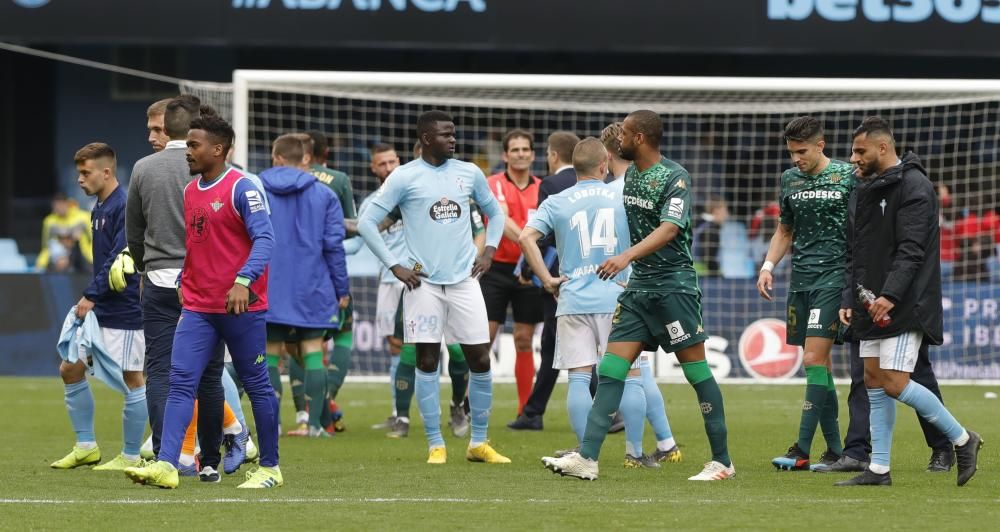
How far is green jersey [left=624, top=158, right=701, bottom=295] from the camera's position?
27.4 feet

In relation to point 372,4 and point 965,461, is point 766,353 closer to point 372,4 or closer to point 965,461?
point 372,4

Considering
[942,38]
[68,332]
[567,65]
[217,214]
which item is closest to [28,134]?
[567,65]

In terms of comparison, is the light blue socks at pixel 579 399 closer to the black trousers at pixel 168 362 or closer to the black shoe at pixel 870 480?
the black shoe at pixel 870 480

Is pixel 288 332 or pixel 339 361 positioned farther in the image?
pixel 339 361

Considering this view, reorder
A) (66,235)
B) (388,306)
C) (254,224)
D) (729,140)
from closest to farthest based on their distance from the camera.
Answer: (254,224) < (388,306) < (66,235) < (729,140)

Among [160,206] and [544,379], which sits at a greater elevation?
[160,206]

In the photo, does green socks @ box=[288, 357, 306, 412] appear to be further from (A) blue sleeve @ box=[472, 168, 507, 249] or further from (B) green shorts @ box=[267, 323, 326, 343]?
(A) blue sleeve @ box=[472, 168, 507, 249]

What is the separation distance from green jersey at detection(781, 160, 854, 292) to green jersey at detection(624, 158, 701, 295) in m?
0.95

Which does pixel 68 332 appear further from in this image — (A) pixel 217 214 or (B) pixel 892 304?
(B) pixel 892 304

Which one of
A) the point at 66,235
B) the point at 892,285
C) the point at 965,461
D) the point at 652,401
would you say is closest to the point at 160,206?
the point at 652,401

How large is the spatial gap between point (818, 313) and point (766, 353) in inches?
332

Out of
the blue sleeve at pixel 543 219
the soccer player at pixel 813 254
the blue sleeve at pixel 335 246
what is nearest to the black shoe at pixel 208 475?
the blue sleeve at pixel 543 219

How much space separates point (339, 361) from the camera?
485 inches

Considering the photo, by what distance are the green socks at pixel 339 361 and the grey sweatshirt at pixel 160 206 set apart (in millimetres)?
3862
